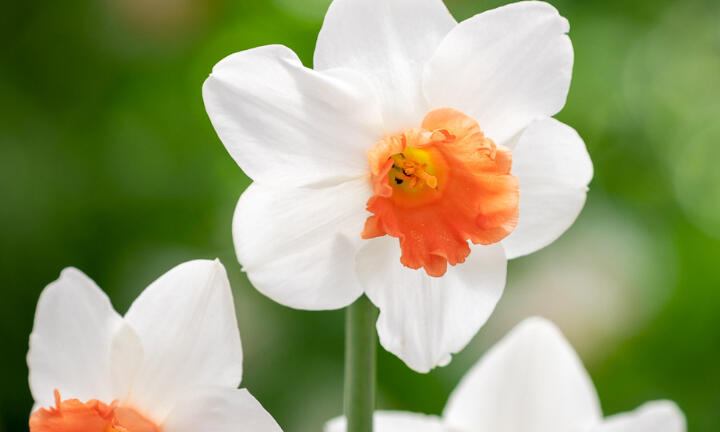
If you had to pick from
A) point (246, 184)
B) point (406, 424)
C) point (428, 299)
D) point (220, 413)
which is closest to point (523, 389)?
point (406, 424)

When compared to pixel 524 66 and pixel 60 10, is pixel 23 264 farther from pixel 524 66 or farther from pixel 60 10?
pixel 524 66

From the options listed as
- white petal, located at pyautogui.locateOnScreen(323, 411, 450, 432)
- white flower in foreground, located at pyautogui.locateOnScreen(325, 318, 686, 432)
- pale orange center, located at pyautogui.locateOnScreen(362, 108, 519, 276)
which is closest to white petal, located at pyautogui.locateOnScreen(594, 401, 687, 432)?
white flower in foreground, located at pyautogui.locateOnScreen(325, 318, 686, 432)

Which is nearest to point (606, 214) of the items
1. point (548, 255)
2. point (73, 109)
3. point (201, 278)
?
point (548, 255)

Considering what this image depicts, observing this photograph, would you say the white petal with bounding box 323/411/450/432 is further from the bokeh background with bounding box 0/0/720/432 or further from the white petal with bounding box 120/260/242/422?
the bokeh background with bounding box 0/0/720/432

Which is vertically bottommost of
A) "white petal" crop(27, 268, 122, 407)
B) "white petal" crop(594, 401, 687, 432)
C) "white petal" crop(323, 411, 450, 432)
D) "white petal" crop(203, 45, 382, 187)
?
"white petal" crop(594, 401, 687, 432)

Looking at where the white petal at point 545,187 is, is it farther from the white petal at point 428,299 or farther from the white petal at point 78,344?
the white petal at point 78,344

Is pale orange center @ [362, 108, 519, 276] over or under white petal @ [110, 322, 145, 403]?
over

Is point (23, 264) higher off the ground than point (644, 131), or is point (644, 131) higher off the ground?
point (644, 131)
